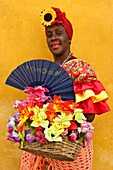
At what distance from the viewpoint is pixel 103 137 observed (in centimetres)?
283

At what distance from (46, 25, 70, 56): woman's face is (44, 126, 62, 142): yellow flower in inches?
23.4

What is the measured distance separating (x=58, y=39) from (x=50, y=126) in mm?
604

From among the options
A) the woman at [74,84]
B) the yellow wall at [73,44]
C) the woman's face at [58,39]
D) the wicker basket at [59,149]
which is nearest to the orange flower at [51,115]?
the wicker basket at [59,149]

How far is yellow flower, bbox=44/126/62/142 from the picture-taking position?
6.68 ft

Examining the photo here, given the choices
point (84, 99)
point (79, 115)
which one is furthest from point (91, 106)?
point (79, 115)

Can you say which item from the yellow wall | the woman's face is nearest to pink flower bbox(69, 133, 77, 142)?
the woman's face

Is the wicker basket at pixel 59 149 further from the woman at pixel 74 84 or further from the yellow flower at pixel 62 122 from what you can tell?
the woman at pixel 74 84

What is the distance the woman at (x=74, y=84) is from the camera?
7.43 ft

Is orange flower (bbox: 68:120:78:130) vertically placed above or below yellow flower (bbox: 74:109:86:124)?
below

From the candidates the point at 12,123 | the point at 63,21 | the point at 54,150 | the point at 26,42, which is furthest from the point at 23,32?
the point at 54,150

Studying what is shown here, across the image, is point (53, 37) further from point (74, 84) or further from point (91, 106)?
point (91, 106)

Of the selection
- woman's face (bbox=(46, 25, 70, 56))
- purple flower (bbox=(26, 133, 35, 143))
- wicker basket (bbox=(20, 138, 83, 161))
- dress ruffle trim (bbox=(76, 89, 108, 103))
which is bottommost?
wicker basket (bbox=(20, 138, 83, 161))

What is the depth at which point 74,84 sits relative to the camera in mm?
2295

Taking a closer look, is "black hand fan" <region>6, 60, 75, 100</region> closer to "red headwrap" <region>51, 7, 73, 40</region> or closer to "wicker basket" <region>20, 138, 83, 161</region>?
"wicker basket" <region>20, 138, 83, 161</region>
